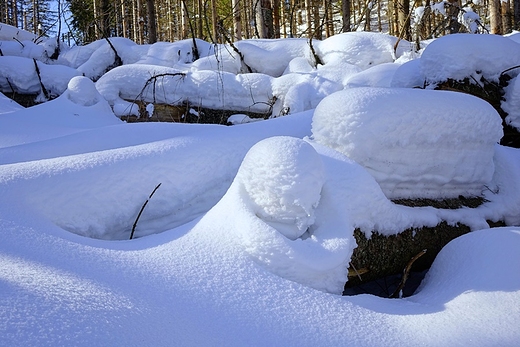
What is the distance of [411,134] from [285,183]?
0.86 meters

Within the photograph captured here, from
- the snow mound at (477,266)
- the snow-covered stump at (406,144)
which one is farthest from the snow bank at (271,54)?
the snow mound at (477,266)

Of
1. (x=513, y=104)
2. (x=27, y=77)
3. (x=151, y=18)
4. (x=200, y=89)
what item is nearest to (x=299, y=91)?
(x=200, y=89)

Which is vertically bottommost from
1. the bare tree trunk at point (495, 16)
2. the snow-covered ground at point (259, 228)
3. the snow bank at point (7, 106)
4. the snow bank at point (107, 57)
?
the snow-covered ground at point (259, 228)

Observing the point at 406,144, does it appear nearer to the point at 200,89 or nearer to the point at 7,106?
the point at 200,89

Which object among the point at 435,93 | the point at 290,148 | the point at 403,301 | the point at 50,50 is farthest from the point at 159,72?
the point at 50,50

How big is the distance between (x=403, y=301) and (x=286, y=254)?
46 cm

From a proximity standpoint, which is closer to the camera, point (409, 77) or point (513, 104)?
point (513, 104)

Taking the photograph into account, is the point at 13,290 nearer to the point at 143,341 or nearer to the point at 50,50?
the point at 143,341

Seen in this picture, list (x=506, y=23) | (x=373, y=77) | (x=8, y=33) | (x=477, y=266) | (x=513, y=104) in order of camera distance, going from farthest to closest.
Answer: (x=506, y=23) < (x=8, y=33) < (x=373, y=77) < (x=513, y=104) < (x=477, y=266)

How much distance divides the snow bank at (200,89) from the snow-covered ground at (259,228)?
1.92 m

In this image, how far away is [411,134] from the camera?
80.4 inches

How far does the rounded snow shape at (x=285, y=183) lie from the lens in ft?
4.85

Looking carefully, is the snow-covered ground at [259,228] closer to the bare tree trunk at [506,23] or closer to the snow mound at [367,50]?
the snow mound at [367,50]

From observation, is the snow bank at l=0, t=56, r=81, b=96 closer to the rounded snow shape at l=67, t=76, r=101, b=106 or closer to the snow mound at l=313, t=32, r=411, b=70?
the rounded snow shape at l=67, t=76, r=101, b=106
